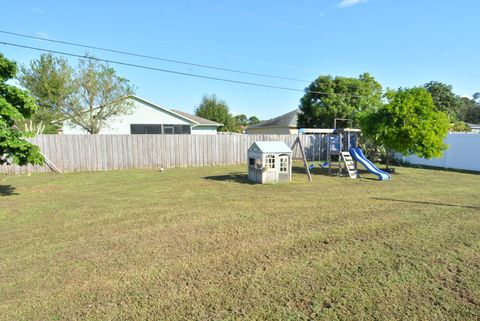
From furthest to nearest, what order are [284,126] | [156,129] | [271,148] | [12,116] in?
[284,126], [156,129], [271,148], [12,116]

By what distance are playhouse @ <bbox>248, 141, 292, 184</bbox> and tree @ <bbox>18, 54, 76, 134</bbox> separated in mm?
13056

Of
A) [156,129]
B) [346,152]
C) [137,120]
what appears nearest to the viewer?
[346,152]

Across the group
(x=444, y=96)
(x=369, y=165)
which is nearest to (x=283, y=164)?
(x=369, y=165)

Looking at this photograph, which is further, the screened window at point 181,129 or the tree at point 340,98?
the tree at point 340,98

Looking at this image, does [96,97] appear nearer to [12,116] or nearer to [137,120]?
[137,120]

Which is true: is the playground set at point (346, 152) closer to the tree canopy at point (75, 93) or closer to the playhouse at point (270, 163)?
the playhouse at point (270, 163)

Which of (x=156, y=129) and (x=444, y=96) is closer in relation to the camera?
(x=156, y=129)

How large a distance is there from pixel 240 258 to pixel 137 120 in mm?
19429

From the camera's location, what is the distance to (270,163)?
10.3m

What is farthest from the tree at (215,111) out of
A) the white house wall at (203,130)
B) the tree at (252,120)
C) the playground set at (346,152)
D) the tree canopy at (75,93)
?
the tree at (252,120)

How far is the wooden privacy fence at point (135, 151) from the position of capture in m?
13.4

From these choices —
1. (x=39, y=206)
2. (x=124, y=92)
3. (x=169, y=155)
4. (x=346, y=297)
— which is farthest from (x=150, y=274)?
(x=124, y=92)

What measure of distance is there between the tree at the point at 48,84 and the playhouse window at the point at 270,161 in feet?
45.0

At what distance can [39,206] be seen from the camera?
6684 millimetres
